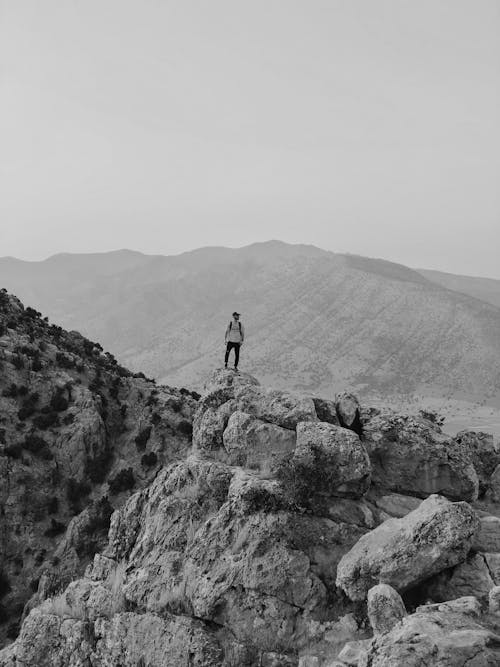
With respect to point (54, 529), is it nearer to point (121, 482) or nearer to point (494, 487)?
point (121, 482)

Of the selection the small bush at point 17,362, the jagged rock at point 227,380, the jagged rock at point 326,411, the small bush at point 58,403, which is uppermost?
the jagged rock at point 227,380

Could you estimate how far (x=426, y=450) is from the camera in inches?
589

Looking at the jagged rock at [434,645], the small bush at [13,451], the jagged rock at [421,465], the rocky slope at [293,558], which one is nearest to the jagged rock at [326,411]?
the rocky slope at [293,558]

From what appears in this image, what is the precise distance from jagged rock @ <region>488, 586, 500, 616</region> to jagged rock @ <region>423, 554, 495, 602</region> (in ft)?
2.57

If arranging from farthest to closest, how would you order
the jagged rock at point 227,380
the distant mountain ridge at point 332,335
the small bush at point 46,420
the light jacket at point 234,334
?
the distant mountain ridge at point 332,335 < the small bush at point 46,420 < the light jacket at point 234,334 < the jagged rock at point 227,380

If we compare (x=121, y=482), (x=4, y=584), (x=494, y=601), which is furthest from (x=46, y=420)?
(x=494, y=601)

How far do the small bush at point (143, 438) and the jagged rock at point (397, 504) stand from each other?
19.5 m

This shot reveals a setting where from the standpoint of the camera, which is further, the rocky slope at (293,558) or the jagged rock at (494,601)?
the rocky slope at (293,558)

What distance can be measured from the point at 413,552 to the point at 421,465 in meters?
5.20

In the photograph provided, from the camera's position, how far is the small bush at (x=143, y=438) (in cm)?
3034

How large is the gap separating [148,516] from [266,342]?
13179 cm

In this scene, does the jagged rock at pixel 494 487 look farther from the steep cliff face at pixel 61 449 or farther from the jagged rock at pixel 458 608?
the steep cliff face at pixel 61 449

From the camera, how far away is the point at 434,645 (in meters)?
7.20

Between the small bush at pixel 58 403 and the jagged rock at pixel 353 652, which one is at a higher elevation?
the jagged rock at pixel 353 652
